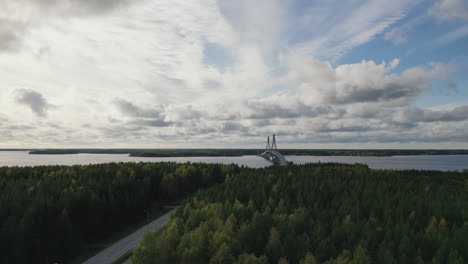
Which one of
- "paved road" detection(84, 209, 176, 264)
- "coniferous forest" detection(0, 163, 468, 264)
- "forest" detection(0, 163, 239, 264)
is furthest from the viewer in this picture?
"paved road" detection(84, 209, 176, 264)

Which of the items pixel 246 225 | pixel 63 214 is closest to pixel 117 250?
pixel 63 214

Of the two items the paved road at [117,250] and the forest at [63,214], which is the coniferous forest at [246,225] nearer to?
the forest at [63,214]

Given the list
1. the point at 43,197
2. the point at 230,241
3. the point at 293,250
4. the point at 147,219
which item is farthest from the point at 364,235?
the point at 147,219

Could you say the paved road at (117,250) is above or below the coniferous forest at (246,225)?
below

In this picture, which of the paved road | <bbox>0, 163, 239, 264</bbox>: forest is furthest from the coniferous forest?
the paved road

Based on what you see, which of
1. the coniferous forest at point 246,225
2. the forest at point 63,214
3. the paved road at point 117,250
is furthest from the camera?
the paved road at point 117,250

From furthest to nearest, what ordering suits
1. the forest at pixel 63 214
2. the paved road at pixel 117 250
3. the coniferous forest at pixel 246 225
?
the paved road at pixel 117 250
the forest at pixel 63 214
the coniferous forest at pixel 246 225

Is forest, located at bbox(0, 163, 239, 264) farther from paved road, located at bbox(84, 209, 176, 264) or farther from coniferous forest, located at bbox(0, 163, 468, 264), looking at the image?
paved road, located at bbox(84, 209, 176, 264)

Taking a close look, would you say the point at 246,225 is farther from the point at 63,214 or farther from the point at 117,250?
the point at 63,214

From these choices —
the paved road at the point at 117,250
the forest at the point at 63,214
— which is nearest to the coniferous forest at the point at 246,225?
the forest at the point at 63,214

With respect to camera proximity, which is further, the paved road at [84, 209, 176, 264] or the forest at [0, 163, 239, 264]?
the paved road at [84, 209, 176, 264]

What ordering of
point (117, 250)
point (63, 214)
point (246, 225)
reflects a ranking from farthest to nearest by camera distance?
point (117, 250), point (63, 214), point (246, 225)
